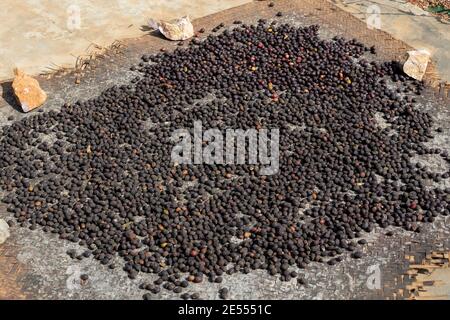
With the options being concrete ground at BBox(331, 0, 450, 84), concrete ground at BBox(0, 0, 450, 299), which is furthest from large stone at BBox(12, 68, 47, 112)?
concrete ground at BBox(331, 0, 450, 84)

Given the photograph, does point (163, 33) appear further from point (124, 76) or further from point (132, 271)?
point (132, 271)

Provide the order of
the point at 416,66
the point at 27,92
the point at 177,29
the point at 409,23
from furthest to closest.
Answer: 1. the point at 409,23
2. the point at 177,29
3. the point at 416,66
4. the point at 27,92

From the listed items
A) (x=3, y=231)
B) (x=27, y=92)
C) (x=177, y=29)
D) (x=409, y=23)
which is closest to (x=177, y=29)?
(x=177, y=29)

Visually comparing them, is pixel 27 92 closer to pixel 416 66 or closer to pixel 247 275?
pixel 247 275

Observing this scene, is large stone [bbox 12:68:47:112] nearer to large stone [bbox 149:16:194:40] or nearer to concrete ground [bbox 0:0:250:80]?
concrete ground [bbox 0:0:250:80]

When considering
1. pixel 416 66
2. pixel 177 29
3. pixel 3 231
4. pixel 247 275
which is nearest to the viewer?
pixel 247 275
